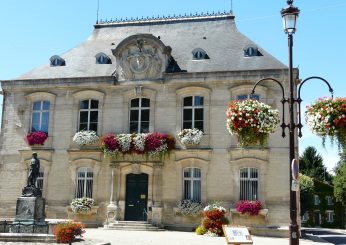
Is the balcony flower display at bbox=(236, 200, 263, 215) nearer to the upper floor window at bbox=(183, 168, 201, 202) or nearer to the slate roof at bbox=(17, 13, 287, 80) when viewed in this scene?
the upper floor window at bbox=(183, 168, 201, 202)

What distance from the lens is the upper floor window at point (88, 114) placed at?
885 inches

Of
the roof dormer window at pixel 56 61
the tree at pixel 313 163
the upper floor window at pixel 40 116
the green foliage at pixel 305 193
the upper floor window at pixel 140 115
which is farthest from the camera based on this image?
the tree at pixel 313 163

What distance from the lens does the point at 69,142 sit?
22.3 m

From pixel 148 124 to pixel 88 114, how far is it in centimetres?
308

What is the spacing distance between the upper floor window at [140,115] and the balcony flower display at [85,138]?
5.90ft

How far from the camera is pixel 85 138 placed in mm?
21766

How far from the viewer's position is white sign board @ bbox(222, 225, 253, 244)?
465 inches

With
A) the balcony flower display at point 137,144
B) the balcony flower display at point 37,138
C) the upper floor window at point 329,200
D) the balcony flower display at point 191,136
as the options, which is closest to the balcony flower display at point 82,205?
the balcony flower display at point 137,144

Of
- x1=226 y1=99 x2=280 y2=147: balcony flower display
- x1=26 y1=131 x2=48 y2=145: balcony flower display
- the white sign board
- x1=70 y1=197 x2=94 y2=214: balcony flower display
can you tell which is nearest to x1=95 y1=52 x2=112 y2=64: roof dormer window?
x1=26 y1=131 x2=48 y2=145: balcony flower display

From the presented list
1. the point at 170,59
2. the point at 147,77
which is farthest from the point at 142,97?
the point at 170,59

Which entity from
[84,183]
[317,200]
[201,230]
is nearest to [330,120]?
[201,230]

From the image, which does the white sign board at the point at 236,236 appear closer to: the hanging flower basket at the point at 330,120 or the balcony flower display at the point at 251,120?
the balcony flower display at the point at 251,120

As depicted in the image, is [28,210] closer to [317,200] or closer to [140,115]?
[140,115]

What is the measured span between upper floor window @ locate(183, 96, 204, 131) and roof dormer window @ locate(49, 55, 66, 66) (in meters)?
7.34
